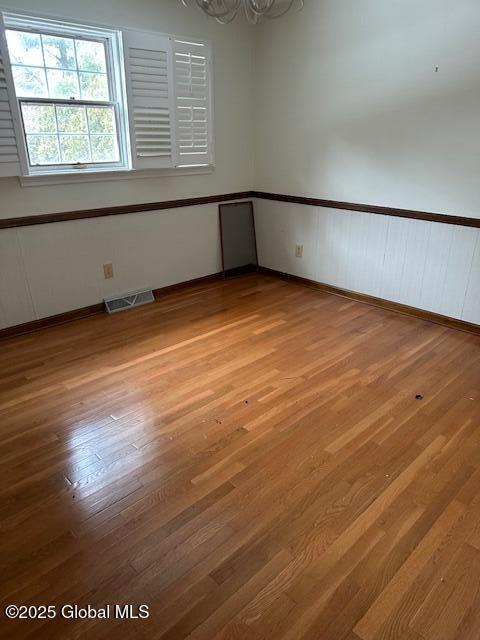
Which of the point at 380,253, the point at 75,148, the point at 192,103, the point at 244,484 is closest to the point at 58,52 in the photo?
the point at 75,148

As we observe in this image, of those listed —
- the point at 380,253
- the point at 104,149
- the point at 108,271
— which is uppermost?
the point at 104,149

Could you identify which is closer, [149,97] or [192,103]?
[149,97]

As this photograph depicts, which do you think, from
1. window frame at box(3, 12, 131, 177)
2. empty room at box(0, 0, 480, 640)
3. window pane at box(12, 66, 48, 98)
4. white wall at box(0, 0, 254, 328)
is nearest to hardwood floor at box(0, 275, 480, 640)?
empty room at box(0, 0, 480, 640)

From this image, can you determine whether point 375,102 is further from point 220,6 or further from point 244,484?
point 244,484

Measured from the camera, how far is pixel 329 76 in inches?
139

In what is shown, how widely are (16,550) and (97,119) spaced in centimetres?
286

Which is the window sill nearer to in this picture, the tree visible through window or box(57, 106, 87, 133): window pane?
the tree visible through window

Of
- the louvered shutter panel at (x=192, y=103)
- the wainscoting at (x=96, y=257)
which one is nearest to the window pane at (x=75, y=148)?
the wainscoting at (x=96, y=257)

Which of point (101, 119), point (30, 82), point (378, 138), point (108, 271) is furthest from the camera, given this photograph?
point (108, 271)

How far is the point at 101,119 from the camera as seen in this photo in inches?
127

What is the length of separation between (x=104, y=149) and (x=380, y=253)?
2.34 meters

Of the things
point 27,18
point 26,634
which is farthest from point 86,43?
point 26,634

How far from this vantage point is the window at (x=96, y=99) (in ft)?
9.11

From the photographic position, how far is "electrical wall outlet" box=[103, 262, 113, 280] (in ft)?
11.6
